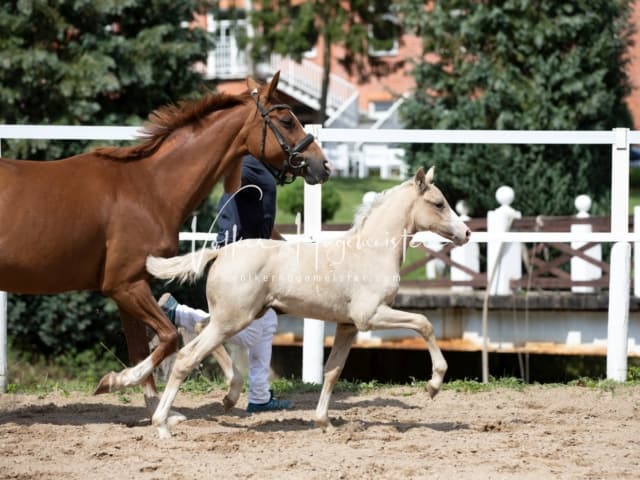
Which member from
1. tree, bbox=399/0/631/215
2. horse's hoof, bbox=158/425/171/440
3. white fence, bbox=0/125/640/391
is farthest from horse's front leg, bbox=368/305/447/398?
tree, bbox=399/0/631/215

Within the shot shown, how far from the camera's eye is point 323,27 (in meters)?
28.3

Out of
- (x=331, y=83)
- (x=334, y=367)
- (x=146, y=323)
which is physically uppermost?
(x=331, y=83)

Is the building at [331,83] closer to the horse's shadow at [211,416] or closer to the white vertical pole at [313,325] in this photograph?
the white vertical pole at [313,325]

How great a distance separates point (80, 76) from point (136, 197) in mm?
8652

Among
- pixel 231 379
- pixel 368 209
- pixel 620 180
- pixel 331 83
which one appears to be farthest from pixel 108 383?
pixel 331 83

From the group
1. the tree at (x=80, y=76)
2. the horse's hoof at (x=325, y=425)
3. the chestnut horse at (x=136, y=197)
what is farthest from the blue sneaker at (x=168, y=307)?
the tree at (x=80, y=76)

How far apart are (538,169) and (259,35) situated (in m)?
14.0

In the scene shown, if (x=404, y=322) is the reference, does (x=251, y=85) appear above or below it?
above

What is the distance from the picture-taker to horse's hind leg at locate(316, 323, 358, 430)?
6504 mm

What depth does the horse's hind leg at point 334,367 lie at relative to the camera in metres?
6.50

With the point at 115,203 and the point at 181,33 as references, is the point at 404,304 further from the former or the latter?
the point at 115,203

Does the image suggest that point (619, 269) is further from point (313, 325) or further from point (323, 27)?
point (323, 27)

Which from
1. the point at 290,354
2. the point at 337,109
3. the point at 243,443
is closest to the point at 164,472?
the point at 243,443

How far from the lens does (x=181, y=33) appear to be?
1590 centimetres
